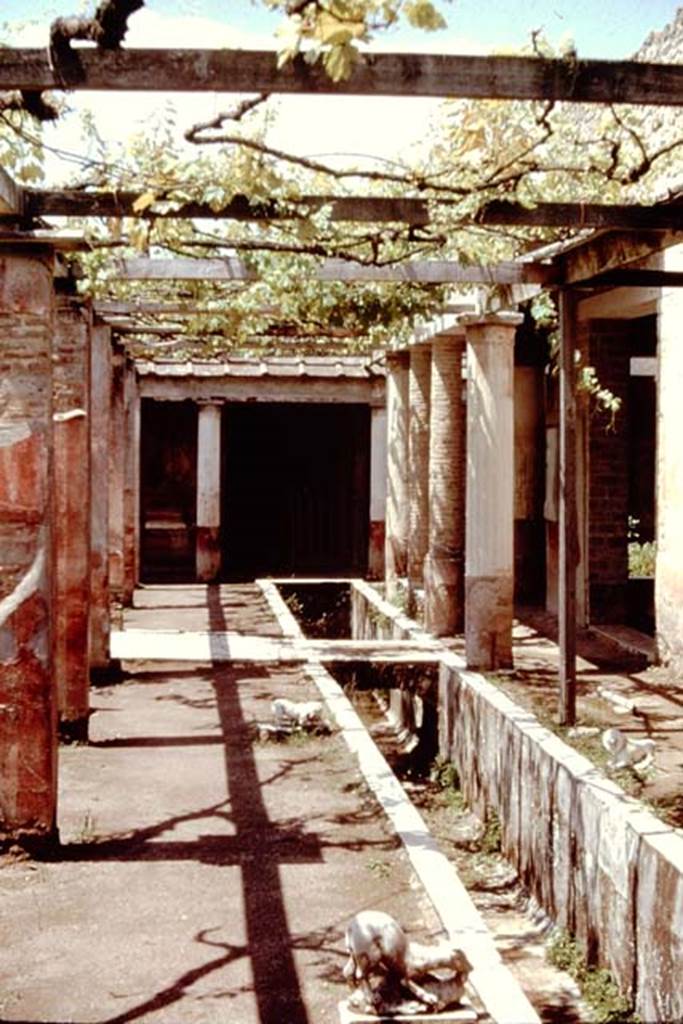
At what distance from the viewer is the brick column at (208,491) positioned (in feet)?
70.6

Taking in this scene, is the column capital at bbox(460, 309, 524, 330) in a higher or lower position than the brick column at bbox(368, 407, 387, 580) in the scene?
higher

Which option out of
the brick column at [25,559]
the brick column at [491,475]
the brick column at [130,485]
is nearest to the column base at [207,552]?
the brick column at [130,485]

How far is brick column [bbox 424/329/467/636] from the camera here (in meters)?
14.2

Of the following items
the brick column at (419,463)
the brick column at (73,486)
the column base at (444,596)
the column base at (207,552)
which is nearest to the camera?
the brick column at (73,486)

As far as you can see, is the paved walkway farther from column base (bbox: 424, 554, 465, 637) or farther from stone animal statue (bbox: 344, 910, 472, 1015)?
column base (bbox: 424, 554, 465, 637)

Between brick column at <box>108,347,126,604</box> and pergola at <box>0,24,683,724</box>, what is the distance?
687 cm

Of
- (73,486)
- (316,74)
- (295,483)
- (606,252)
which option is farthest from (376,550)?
(316,74)

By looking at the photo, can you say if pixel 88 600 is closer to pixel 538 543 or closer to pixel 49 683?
pixel 49 683

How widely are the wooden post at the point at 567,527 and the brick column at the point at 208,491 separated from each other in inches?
511

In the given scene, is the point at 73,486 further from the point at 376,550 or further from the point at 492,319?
the point at 376,550

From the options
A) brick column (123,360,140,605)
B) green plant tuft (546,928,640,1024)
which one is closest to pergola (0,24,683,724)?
green plant tuft (546,928,640,1024)

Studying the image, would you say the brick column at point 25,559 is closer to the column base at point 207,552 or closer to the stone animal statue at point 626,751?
the stone animal statue at point 626,751

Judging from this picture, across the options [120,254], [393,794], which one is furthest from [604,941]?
[120,254]

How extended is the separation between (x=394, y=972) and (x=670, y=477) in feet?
24.1
